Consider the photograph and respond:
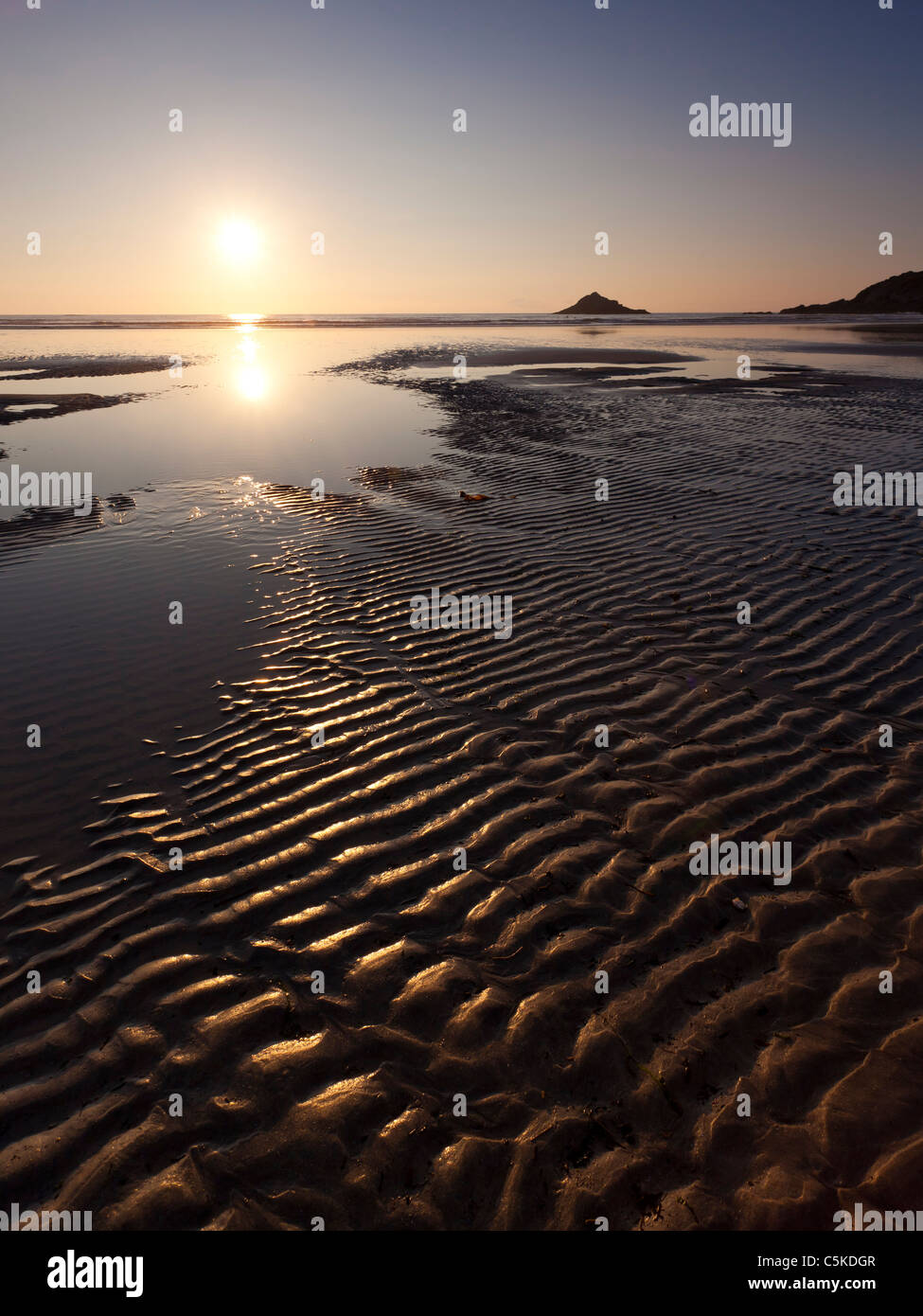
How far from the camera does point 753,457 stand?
15.3 metres

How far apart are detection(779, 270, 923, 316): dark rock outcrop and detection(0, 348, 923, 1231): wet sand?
119m

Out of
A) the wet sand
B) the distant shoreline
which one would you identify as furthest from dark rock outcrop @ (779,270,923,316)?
the wet sand

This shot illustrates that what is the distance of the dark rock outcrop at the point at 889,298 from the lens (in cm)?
10338

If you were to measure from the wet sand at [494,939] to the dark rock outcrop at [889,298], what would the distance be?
391 ft

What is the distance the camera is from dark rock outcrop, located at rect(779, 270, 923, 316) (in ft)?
339

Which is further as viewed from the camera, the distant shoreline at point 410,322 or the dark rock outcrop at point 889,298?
the dark rock outcrop at point 889,298

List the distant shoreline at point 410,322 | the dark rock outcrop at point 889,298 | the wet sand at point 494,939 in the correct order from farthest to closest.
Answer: the dark rock outcrop at point 889,298
the distant shoreline at point 410,322
the wet sand at point 494,939

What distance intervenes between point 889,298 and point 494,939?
5726 inches

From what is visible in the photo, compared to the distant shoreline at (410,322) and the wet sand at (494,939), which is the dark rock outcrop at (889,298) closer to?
the distant shoreline at (410,322)

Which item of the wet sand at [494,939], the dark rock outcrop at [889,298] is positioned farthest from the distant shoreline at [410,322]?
the wet sand at [494,939]

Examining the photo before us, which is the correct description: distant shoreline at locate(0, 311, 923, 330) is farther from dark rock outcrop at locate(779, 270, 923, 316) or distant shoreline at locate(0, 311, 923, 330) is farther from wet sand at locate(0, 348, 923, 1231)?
wet sand at locate(0, 348, 923, 1231)

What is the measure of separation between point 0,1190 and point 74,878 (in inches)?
74.5

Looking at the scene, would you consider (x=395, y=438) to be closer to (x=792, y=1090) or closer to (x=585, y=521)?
(x=585, y=521)

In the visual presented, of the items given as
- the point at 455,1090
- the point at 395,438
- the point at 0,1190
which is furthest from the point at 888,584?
the point at 395,438
